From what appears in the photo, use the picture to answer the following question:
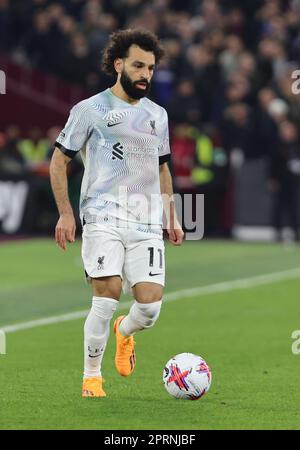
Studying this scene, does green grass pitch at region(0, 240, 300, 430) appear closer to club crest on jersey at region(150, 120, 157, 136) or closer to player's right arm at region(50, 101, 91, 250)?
player's right arm at region(50, 101, 91, 250)

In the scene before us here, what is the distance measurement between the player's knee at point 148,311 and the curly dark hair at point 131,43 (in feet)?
5.21

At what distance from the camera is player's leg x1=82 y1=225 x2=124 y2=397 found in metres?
8.60

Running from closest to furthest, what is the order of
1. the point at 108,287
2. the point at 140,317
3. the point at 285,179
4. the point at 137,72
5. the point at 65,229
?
the point at 65,229
the point at 108,287
the point at 137,72
the point at 140,317
the point at 285,179

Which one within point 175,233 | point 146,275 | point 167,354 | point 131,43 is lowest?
point 167,354

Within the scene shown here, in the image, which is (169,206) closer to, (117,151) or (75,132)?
(117,151)

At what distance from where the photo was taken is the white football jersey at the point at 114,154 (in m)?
8.73

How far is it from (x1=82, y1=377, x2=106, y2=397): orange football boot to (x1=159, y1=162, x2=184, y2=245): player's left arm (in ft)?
3.61

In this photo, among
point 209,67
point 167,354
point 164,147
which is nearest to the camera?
point 164,147

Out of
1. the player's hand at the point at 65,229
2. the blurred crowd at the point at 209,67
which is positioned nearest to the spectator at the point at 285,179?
the blurred crowd at the point at 209,67

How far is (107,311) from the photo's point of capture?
8.59 meters

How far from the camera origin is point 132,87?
8.74 metres

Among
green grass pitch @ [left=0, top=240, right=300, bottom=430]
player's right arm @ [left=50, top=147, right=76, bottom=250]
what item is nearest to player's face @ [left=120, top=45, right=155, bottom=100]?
player's right arm @ [left=50, top=147, right=76, bottom=250]

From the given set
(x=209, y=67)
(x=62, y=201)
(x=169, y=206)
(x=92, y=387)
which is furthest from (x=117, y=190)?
(x=209, y=67)

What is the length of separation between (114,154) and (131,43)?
0.73m
